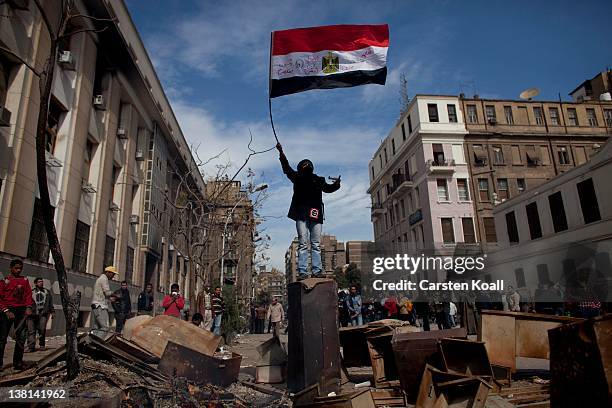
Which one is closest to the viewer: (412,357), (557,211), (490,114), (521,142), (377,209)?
(412,357)

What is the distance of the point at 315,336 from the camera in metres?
5.49

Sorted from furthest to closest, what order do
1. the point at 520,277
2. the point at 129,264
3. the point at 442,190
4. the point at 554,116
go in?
the point at 554,116 → the point at 442,190 → the point at 520,277 → the point at 129,264

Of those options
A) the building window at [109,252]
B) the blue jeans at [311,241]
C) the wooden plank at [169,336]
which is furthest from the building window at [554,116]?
the wooden plank at [169,336]

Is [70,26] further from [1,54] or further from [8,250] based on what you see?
[8,250]

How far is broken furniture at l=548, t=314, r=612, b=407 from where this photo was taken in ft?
10.8

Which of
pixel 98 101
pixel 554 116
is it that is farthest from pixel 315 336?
pixel 554 116

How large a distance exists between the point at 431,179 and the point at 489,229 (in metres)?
7.20

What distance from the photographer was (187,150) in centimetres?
3478

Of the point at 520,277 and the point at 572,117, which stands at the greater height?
the point at 572,117

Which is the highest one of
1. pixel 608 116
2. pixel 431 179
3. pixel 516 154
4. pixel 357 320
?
pixel 608 116

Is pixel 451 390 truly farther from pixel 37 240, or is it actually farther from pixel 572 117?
pixel 572 117

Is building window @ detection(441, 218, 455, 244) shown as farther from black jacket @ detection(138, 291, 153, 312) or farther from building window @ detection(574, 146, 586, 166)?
black jacket @ detection(138, 291, 153, 312)

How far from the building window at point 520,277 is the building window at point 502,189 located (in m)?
11.2

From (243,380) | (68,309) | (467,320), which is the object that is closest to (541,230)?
(467,320)
